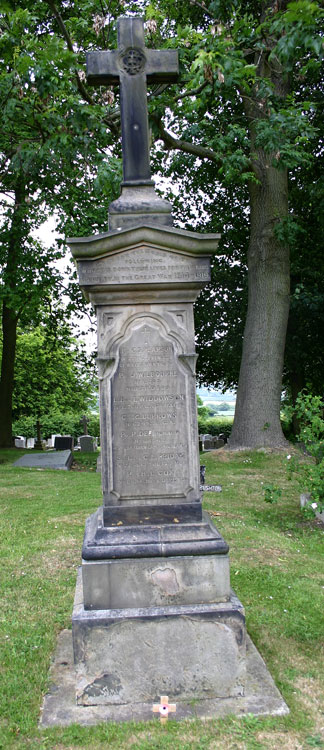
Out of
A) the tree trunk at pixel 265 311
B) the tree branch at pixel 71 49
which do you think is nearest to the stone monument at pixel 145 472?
the tree branch at pixel 71 49

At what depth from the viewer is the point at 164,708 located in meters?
3.47

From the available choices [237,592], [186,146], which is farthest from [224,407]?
[237,592]

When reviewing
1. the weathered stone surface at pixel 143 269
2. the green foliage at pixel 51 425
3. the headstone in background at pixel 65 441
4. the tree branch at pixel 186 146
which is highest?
the tree branch at pixel 186 146

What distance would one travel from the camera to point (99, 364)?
13.1 ft

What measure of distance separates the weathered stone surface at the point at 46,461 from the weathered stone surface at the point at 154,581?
464 inches

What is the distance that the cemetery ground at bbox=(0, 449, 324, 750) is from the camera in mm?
3248

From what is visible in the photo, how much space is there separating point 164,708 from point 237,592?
1.99m

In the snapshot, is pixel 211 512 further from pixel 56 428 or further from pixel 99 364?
pixel 56 428

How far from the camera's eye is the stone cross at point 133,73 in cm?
428

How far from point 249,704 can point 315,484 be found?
4.02 m

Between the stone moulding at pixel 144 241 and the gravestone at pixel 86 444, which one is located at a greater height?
the stone moulding at pixel 144 241

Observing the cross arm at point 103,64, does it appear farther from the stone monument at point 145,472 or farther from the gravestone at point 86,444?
the gravestone at point 86,444

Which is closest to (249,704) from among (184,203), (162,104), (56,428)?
(162,104)

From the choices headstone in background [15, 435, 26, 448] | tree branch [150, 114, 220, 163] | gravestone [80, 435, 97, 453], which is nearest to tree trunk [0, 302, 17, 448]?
gravestone [80, 435, 97, 453]
